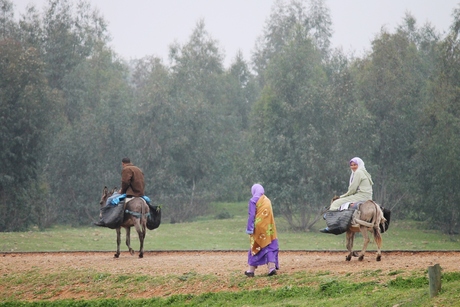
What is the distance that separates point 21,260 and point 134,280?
5722 millimetres

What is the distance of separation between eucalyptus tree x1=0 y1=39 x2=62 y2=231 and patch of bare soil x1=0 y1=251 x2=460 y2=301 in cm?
2279

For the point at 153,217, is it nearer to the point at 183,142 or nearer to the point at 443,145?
the point at 443,145

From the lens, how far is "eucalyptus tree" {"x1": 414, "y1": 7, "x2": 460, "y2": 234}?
141 feet

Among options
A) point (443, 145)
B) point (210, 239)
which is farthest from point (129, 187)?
point (443, 145)

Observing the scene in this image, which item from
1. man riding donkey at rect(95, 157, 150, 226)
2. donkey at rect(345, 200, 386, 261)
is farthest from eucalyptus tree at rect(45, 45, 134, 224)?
donkey at rect(345, 200, 386, 261)

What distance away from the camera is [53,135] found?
52.5 meters

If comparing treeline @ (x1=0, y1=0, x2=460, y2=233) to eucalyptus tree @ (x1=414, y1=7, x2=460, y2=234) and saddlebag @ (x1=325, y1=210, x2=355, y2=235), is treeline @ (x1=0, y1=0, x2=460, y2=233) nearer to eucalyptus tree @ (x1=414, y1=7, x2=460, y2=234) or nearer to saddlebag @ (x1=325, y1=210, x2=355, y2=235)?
eucalyptus tree @ (x1=414, y1=7, x2=460, y2=234)

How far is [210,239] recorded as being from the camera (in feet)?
127

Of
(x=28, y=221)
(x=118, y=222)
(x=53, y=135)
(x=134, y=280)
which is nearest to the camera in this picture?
(x=134, y=280)

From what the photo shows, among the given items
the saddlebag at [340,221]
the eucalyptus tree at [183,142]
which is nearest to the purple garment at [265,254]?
the saddlebag at [340,221]

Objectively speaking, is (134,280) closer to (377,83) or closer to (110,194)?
(110,194)

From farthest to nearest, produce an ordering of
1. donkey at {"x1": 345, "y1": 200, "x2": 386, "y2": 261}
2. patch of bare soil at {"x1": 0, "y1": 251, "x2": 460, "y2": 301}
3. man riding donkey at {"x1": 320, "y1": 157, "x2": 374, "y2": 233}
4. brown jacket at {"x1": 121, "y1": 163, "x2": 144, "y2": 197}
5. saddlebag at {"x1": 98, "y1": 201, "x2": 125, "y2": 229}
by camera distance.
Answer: brown jacket at {"x1": 121, "y1": 163, "x2": 144, "y2": 197}
saddlebag at {"x1": 98, "y1": 201, "x2": 125, "y2": 229}
man riding donkey at {"x1": 320, "y1": 157, "x2": 374, "y2": 233}
donkey at {"x1": 345, "y1": 200, "x2": 386, "y2": 261}
patch of bare soil at {"x1": 0, "y1": 251, "x2": 460, "y2": 301}

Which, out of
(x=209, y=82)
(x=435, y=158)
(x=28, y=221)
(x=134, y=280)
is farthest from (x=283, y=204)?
(x=134, y=280)

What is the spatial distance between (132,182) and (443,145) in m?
26.1
